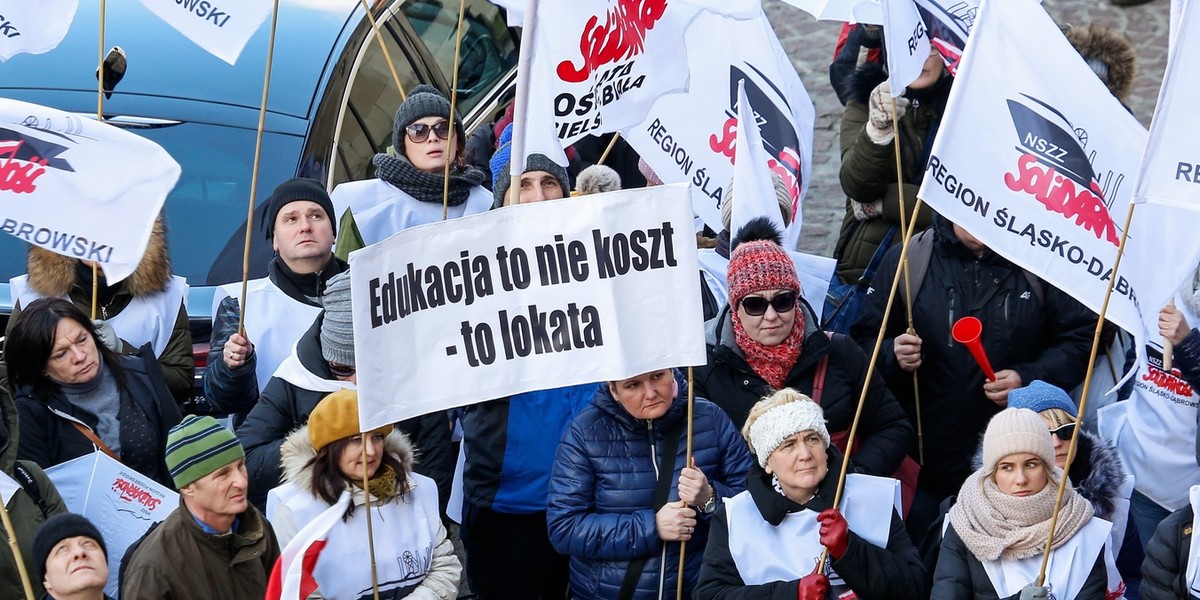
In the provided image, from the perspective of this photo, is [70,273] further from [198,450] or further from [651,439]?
[651,439]

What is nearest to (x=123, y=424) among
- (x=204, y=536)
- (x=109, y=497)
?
(x=109, y=497)

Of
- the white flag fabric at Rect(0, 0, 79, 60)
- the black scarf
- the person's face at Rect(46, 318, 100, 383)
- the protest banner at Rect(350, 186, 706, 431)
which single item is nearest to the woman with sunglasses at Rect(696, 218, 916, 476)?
the protest banner at Rect(350, 186, 706, 431)

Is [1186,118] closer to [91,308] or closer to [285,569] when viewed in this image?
[285,569]

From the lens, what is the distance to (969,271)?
243 inches

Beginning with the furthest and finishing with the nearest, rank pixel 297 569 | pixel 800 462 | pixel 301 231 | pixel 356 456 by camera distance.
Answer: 1. pixel 301 231
2. pixel 356 456
3. pixel 800 462
4. pixel 297 569

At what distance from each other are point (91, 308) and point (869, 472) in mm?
2837

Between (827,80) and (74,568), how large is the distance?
278 inches

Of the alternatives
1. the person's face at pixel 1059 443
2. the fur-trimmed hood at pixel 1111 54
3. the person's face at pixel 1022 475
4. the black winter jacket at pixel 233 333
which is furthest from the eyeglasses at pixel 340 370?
the fur-trimmed hood at pixel 1111 54

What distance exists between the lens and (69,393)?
5738mm

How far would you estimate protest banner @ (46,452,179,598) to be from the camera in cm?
555

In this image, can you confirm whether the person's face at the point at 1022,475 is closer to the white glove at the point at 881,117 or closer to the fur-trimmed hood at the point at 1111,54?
the white glove at the point at 881,117

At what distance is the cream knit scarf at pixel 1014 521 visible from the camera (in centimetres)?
501

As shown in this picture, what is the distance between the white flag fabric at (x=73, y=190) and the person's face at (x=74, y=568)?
1.23 meters

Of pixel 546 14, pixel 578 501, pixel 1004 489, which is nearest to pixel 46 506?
pixel 578 501
